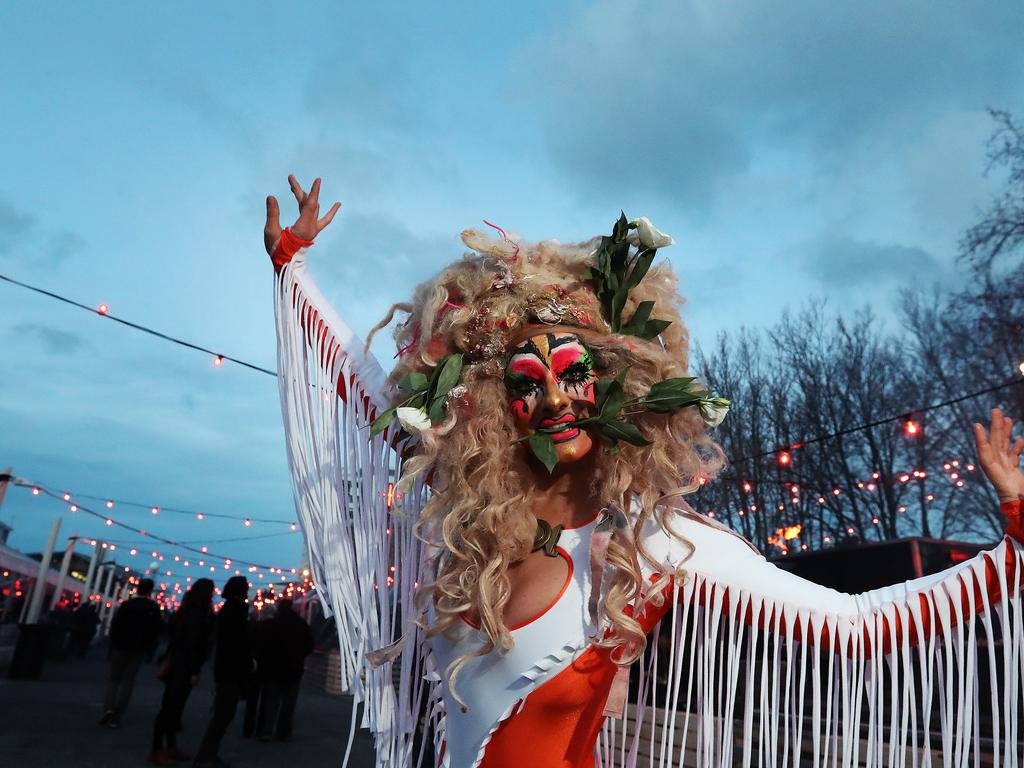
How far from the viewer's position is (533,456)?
1902 millimetres

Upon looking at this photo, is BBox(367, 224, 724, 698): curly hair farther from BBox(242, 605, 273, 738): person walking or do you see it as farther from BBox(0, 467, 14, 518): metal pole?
BBox(0, 467, 14, 518): metal pole

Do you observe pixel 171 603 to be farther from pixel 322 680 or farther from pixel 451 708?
pixel 451 708

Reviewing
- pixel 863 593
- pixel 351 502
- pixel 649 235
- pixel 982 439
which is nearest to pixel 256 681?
pixel 351 502

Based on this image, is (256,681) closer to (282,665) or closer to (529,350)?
(282,665)

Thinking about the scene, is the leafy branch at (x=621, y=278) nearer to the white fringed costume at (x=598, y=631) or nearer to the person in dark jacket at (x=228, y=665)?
the white fringed costume at (x=598, y=631)

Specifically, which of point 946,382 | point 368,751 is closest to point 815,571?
point 368,751

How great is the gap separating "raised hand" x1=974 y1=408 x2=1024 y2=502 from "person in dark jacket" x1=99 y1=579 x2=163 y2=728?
20.9 feet

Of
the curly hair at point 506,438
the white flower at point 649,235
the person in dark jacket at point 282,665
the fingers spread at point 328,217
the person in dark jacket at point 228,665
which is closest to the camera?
the curly hair at point 506,438

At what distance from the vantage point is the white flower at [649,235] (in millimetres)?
1898

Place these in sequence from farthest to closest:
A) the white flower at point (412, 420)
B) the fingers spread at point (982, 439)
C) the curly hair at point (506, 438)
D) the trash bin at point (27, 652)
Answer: the trash bin at point (27, 652) < the white flower at point (412, 420) < the curly hair at point (506, 438) < the fingers spread at point (982, 439)

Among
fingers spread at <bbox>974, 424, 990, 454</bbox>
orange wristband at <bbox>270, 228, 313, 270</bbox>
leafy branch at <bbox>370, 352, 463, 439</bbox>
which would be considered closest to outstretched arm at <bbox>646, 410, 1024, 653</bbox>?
fingers spread at <bbox>974, 424, 990, 454</bbox>

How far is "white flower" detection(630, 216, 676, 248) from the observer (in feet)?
6.23

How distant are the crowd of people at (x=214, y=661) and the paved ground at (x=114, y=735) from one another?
0.22 metres

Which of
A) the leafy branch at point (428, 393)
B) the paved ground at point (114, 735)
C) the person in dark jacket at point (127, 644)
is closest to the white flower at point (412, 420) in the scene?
the leafy branch at point (428, 393)
